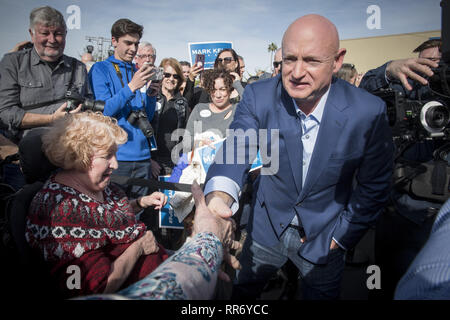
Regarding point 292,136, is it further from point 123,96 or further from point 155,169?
point 155,169

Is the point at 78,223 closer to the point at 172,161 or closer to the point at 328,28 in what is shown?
the point at 328,28

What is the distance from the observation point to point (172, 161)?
161 inches

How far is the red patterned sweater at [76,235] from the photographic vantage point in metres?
1.53

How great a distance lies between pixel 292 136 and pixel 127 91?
1.98 meters

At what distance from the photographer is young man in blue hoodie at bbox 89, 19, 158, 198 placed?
301 centimetres

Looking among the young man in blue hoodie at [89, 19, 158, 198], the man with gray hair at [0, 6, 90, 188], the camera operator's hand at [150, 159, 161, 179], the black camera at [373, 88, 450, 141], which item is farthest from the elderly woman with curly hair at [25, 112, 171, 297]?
the black camera at [373, 88, 450, 141]

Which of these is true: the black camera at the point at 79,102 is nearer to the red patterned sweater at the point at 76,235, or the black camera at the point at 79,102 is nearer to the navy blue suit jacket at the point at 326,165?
the red patterned sweater at the point at 76,235

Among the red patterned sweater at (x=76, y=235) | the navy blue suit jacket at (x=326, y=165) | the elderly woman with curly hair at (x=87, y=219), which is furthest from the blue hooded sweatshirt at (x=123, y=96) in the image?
the navy blue suit jacket at (x=326, y=165)

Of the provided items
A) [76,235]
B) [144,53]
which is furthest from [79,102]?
[144,53]

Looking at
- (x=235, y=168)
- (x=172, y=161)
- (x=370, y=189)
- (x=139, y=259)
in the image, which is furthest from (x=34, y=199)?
(x=172, y=161)

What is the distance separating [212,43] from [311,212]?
4.58 metres

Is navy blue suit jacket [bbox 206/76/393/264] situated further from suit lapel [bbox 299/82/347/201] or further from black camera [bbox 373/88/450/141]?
black camera [bbox 373/88/450/141]

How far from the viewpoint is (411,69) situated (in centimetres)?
198

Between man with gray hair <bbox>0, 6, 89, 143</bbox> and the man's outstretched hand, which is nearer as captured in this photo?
the man's outstretched hand
